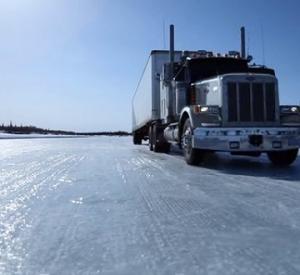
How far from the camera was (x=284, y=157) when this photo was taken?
9.74 meters

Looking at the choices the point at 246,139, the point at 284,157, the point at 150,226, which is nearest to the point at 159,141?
the point at 284,157

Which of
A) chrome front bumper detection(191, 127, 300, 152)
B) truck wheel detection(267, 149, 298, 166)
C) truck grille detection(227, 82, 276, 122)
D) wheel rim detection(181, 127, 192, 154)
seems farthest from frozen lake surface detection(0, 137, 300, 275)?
truck wheel detection(267, 149, 298, 166)

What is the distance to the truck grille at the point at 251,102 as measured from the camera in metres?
9.06

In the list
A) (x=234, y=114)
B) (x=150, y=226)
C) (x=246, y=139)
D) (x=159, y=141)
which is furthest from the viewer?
(x=159, y=141)

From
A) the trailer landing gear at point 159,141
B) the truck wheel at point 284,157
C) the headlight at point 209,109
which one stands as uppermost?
the headlight at point 209,109

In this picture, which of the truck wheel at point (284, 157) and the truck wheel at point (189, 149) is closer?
the truck wheel at point (189, 149)

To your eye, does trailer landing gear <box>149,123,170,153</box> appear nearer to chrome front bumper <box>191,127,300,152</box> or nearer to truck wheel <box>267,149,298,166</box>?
truck wheel <box>267,149,298,166</box>

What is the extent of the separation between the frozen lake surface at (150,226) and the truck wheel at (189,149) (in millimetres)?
2536

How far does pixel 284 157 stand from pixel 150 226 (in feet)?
21.8

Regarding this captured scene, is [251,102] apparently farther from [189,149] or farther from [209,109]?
[189,149]

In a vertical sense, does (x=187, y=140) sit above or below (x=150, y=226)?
above

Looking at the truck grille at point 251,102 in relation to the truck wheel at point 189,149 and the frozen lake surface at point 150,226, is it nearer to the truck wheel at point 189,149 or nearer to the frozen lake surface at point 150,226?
the truck wheel at point 189,149

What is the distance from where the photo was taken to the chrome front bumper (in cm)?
862

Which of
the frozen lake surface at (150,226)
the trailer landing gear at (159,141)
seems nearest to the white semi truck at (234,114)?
the frozen lake surface at (150,226)
